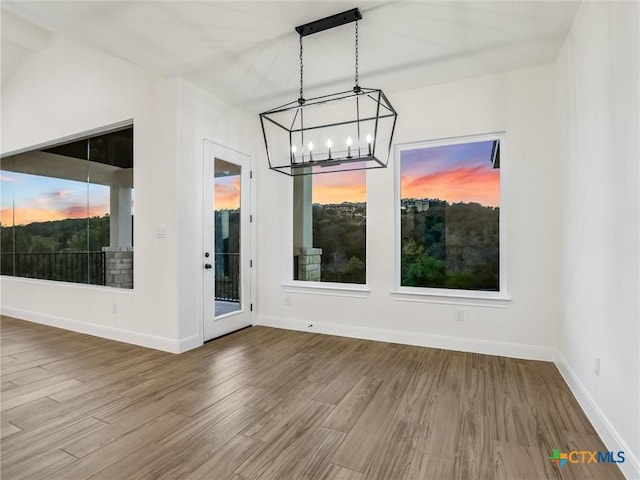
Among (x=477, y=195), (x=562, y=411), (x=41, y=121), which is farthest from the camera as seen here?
(x=41, y=121)

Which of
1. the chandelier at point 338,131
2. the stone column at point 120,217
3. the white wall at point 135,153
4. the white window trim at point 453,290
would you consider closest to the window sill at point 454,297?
the white window trim at point 453,290

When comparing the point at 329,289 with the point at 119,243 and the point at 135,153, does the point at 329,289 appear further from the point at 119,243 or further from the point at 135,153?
the point at 135,153

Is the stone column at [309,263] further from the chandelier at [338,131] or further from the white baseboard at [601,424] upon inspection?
the white baseboard at [601,424]

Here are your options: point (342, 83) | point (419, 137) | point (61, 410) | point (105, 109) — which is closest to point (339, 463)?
point (61, 410)

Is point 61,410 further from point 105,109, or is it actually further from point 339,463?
point 105,109

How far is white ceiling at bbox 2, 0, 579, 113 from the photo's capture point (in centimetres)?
257

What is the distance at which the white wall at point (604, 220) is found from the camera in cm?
178

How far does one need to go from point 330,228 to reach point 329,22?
8.12 ft

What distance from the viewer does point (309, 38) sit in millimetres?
3004

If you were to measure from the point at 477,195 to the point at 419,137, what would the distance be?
3.08 feet

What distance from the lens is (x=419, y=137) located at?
396cm

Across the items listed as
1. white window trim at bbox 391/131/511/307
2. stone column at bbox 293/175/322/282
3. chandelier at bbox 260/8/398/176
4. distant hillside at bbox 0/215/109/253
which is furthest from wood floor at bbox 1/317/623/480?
chandelier at bbox 260/8/398/176

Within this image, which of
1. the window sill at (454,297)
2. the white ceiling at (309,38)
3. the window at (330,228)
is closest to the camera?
the white ceiling at (309,38)

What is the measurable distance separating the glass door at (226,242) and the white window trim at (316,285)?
56cm
